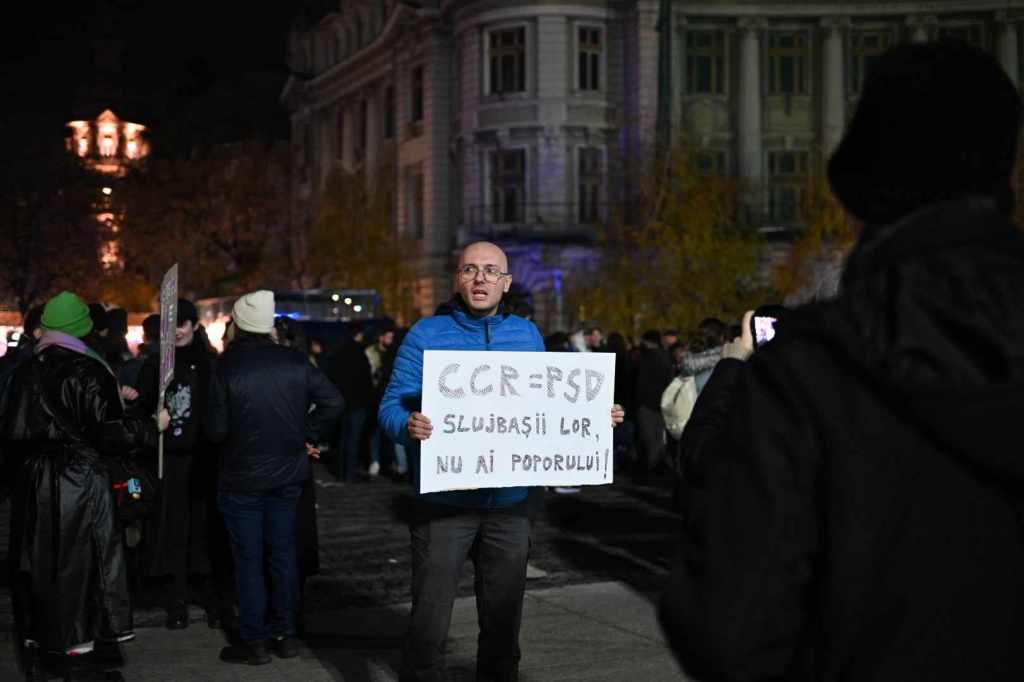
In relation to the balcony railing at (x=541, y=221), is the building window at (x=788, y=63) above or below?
above

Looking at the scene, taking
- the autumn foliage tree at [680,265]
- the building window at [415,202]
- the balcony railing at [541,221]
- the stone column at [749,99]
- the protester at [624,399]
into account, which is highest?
the stone column at [749,99]

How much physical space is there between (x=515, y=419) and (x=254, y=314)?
2.59 m

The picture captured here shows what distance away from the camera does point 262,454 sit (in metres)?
8.28

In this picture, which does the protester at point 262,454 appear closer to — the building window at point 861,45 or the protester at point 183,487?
the protester at point 183,487

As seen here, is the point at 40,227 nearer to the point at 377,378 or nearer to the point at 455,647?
the point at 377,378

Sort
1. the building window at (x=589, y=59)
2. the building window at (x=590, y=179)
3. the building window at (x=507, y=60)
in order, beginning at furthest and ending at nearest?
the building window at (x=589, y=59), the building window at (x=507, y=60), the building window at (x=590, y=179)

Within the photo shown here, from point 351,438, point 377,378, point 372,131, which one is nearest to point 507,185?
point 372,131

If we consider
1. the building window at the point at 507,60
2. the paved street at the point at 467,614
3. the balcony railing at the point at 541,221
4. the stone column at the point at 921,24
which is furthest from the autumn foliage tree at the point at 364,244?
the paved street at the point at 467,614

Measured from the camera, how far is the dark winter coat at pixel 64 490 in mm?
7539

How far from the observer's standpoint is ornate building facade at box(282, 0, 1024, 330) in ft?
165

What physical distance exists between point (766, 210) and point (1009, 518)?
50074 mm

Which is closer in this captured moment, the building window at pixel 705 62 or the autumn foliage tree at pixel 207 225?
the building window at pixel 705 62

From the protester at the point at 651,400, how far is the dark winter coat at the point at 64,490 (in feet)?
45.5

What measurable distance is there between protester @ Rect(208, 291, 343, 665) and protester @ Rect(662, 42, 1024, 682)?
602cm
